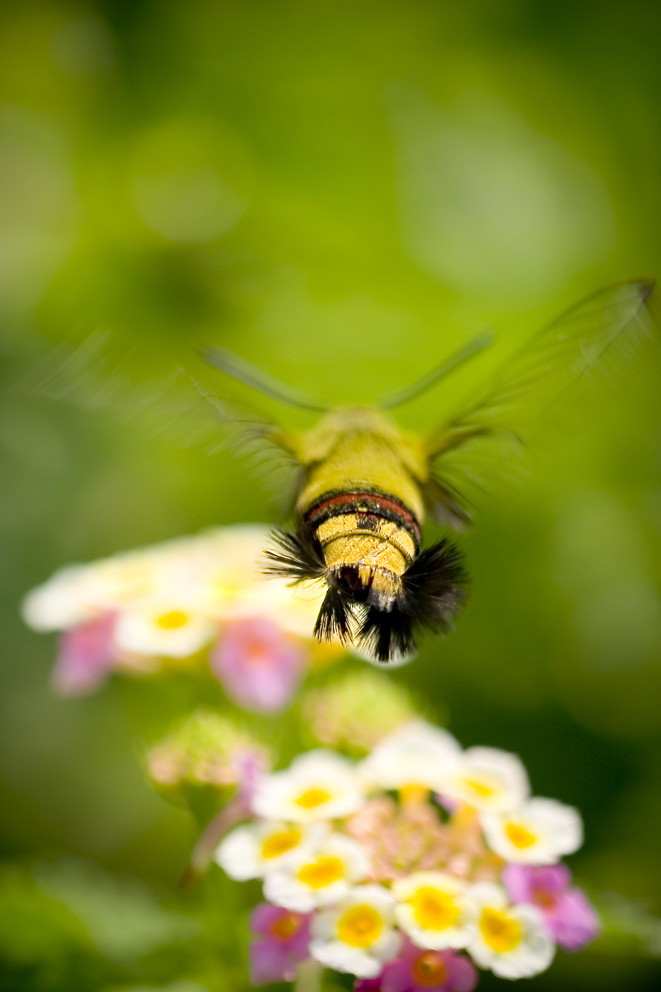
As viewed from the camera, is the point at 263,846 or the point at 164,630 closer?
the point at 263,846

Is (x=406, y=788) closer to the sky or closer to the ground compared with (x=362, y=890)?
closer to the sky

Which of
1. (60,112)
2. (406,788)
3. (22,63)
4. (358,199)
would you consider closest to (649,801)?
(406,788)

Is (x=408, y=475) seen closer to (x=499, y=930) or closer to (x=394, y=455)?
(x=394, y=455)

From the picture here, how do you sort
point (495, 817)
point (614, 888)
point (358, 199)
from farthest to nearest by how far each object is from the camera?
point (358, 199)
point (614, 888)
point (495, 817)

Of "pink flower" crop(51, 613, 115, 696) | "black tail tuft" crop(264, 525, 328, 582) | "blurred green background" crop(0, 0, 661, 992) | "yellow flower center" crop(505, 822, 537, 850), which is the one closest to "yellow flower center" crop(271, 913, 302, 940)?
"yellow flower center" crop(505, 822, 537, 850)

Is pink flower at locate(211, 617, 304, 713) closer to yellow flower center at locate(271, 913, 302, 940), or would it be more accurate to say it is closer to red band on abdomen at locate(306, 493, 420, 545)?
yellow flower center at locate(271, 913, 302, 940)

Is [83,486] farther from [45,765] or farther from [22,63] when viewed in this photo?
[22,63]

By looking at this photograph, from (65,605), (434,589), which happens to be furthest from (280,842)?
(65,605)
